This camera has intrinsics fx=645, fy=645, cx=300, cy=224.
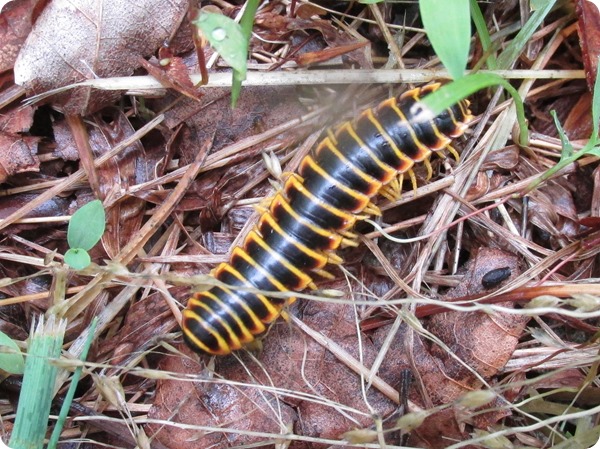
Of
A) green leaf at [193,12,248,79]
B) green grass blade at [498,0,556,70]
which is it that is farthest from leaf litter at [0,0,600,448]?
green leaf at [193,12,248,79]

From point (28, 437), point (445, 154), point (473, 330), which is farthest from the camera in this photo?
point (445, 154)

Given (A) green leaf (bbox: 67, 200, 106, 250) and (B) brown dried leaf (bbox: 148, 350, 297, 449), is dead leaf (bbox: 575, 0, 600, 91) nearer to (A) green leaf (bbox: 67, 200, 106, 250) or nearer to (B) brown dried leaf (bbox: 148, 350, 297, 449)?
(B) brown dried leaf (bbox: 148, 350, 297, 449)

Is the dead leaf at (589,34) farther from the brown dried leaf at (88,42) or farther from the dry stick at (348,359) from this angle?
the brown dried leaf at (88,42)

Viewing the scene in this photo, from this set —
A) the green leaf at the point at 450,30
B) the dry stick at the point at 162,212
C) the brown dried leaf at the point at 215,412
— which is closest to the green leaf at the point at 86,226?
the dry stick at the point at 162,212

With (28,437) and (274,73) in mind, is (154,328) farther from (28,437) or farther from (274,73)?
(274,73)

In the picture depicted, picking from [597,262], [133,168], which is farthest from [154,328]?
[597,262]
